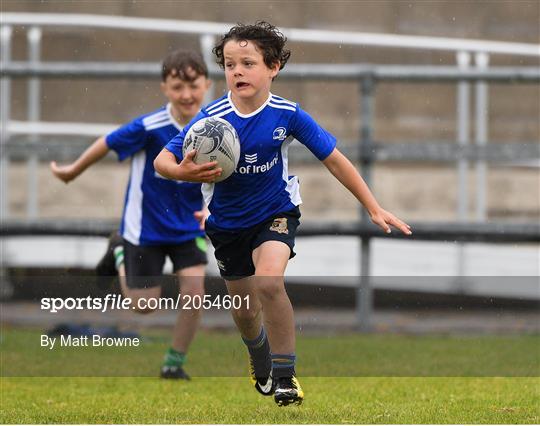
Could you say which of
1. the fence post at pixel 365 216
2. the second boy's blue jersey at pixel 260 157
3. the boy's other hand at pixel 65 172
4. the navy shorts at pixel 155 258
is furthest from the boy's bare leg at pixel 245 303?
the fence post at pixel 365 216

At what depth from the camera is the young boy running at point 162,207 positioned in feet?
21.1

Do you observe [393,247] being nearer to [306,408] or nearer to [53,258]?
[53,258]

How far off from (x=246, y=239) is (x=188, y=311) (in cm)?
133

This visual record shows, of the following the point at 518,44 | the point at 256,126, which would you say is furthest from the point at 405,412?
the point at 518,44

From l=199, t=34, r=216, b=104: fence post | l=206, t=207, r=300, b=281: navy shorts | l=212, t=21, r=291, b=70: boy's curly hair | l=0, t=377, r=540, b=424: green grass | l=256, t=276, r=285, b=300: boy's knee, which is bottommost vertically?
A: l=0, t=377, r=540, b=424: green grass

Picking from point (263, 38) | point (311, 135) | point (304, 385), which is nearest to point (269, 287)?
point (311, 135)

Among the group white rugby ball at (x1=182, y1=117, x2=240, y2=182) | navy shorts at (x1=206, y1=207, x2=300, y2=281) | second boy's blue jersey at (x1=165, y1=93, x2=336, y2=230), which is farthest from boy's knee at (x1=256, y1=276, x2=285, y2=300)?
white rugby ball at (x1=182, y1=117, x2=240, y2=182)

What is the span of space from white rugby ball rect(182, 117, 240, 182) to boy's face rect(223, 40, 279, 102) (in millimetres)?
156

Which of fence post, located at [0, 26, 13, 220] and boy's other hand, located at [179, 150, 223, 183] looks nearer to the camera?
boy's other hand, located at [179, 150, 223, 183]

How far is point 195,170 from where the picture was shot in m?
4.82

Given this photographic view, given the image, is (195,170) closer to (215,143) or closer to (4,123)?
(215,143)

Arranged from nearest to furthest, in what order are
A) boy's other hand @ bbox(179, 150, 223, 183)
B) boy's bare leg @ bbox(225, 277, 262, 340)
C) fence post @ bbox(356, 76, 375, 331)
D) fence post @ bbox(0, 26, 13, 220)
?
1. boy's other hand @ bbox(179, 150, 223, 183)
2. boy's bare leg @ bbox(225, 277, 262, 340)
3. fence post @ bbox(356, 76, 375, 331)
4. fence post @ bbox(0, 26, 13, 220)

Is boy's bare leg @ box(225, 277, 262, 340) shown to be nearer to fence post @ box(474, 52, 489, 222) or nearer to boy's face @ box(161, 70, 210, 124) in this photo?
boy's face @ box(161, 70, 210, 124)

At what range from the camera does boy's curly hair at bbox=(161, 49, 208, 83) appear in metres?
6.40
